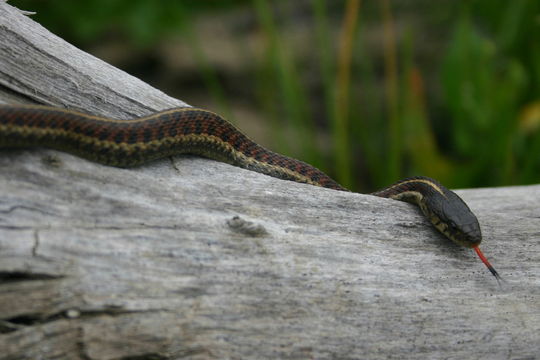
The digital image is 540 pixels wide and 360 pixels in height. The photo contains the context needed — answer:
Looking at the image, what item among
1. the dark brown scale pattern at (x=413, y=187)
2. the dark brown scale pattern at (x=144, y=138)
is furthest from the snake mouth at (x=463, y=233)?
the dark brown scale pattern at (x=144, y=138)

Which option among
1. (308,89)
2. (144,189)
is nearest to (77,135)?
(144,189)

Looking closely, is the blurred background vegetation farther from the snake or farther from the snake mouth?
the snake mouth

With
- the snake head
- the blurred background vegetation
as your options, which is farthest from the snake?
the blurred background vegetation

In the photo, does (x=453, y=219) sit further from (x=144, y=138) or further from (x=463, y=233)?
(x=144, y=138)

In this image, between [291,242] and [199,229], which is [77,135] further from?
[291,242]

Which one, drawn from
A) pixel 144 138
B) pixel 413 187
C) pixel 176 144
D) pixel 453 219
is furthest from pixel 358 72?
pixel 144 138

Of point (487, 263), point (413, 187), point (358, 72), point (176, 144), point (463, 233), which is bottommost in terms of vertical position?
point (487, 263)
